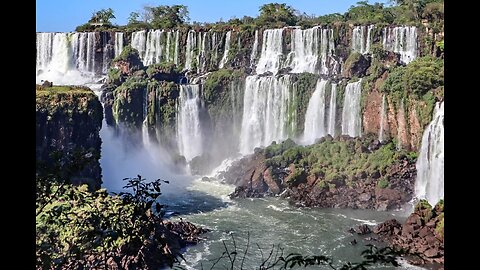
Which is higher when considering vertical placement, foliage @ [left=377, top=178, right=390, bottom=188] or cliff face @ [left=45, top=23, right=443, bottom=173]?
cliff face @ [left=45, top=23, right=443, bottom=173]

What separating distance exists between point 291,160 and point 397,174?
281cm

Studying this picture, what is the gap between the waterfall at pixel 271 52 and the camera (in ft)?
62.0

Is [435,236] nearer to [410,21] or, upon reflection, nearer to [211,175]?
[211,175]

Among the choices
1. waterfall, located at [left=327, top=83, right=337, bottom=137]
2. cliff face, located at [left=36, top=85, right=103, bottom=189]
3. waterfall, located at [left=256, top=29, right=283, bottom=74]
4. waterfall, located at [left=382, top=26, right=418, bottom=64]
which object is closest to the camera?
cliff face, located at [left=36, top=85, right=103, bottom=189]

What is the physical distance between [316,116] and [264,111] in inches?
61.1

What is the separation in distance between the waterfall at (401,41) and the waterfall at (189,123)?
594 centimetres

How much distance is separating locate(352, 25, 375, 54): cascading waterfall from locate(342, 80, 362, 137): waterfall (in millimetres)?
2356

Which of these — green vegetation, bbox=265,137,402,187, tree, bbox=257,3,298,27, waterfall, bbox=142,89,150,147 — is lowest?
green vegetation, bbox=265,137,402,187

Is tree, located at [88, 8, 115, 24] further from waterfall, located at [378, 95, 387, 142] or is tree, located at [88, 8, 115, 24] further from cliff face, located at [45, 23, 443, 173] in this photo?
waterfall, located at [378, 95, 387, 142]

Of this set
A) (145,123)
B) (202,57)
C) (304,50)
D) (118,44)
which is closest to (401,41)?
(304,50)

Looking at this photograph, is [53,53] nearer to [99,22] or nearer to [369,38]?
[99,22]

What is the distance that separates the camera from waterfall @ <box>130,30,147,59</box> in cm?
2017

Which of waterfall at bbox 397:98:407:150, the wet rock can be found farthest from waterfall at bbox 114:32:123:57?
the wet rock

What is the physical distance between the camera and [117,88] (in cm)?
1794
